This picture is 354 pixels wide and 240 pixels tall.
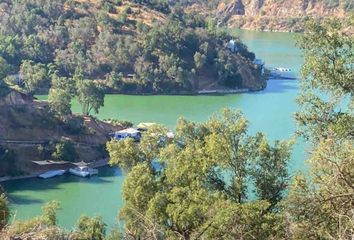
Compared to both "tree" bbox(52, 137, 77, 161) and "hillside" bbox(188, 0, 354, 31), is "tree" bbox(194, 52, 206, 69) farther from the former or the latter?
"hillside" bbox(188, 0, 354, 31)

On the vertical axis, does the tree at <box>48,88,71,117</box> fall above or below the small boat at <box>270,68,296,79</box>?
above

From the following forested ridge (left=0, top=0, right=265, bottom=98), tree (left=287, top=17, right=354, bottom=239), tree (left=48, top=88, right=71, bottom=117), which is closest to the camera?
tree (left=287, top=17, right=354, bottom=239)

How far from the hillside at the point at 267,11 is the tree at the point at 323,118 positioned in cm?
4745

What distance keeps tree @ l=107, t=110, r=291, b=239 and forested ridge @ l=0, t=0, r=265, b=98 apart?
63.7ft

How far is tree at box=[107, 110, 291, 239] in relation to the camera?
14.2 ft

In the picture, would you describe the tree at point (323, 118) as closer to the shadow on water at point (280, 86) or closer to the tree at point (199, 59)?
the shadow on water at point (280, 86)

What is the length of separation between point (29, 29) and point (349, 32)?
25.3 meters

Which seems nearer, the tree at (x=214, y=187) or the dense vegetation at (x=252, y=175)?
the dense vegetation at (x=252, y=175)

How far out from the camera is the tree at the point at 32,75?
871 inches

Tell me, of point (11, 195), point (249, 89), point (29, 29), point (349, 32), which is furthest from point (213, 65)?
point (349, 32)

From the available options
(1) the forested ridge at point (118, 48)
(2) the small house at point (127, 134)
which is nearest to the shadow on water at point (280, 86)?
(1) the forested ridge at point (118, 48)

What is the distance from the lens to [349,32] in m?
4.04

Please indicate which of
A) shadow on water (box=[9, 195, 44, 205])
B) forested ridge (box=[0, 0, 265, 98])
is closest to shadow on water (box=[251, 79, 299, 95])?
forested ridge (box=[0, 0, 265, 98])

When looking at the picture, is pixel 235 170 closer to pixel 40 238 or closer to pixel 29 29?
pixel 40 238
